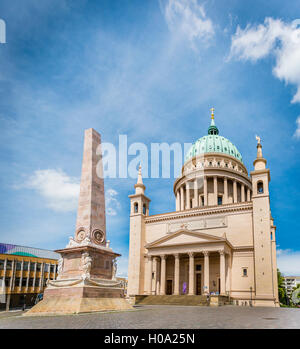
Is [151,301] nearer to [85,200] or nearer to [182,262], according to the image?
[182,262]

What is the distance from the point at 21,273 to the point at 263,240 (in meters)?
41.4

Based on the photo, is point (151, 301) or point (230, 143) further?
point (230, 143)

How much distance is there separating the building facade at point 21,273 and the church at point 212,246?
1900cm

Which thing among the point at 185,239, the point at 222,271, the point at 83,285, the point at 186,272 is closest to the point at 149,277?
the point at 186,272

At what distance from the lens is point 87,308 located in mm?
21328

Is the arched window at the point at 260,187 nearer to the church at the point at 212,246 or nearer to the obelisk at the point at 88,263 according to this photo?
the church at the point at 212,246

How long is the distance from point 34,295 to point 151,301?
28280 mm

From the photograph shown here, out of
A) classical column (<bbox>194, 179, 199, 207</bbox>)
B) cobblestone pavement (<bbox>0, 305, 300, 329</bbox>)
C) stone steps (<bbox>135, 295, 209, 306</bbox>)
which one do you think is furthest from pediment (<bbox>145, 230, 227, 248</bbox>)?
cobblestone pavement (<bbox>0, 305, 300, 329</bbox>)

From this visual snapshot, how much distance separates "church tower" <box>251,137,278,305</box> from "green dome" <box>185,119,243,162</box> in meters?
20.7

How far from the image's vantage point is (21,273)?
59562mm

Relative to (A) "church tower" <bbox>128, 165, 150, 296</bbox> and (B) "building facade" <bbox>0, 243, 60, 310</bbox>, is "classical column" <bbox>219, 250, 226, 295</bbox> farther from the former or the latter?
(B) "building facade" <bbox>0, 243, 60, 310</bbox>

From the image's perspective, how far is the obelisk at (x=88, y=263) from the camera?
22.1m

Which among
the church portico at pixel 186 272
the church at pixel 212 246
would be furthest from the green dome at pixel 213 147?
the church portico at pixel 186 272
